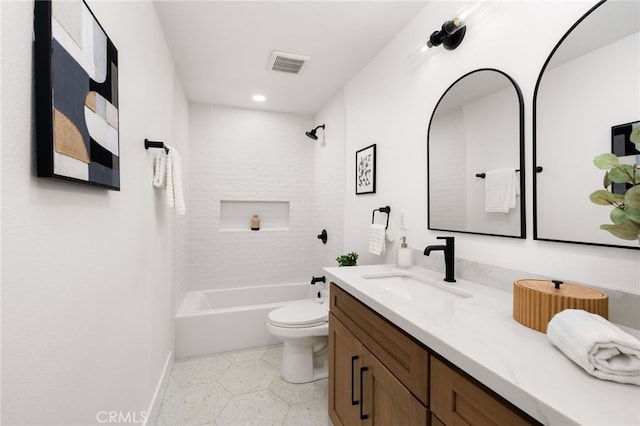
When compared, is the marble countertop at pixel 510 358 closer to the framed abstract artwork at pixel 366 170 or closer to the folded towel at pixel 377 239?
the folded towel at pixel 377 239

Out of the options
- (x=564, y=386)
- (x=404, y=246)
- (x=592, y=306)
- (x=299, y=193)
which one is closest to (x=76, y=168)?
(x=564, y=386)

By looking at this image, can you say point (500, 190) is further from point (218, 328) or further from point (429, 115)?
point (218, 328)

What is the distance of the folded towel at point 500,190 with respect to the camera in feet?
4.01

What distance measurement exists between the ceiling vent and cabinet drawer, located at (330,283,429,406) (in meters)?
1.80

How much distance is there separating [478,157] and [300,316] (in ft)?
5.31

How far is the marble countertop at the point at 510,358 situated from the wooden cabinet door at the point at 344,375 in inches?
13.3

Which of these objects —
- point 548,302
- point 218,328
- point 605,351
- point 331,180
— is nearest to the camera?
point 605,351

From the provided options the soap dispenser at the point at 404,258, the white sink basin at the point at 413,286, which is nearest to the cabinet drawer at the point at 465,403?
the white sink basin at the point at 413,286

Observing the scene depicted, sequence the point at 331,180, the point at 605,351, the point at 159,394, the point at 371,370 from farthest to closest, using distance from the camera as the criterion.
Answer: the point at 331,180
the point at 159,394
the point at 371,370
the point at 605,351

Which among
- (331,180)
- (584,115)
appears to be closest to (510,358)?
(584,115)

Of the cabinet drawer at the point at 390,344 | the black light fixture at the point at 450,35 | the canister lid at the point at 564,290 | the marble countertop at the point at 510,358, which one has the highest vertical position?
the black light fixture at the point at 450,35

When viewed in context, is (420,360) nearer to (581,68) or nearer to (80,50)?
(581,68)

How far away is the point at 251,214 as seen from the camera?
11.8 feet

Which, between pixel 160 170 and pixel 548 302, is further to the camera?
pixel 160 170
